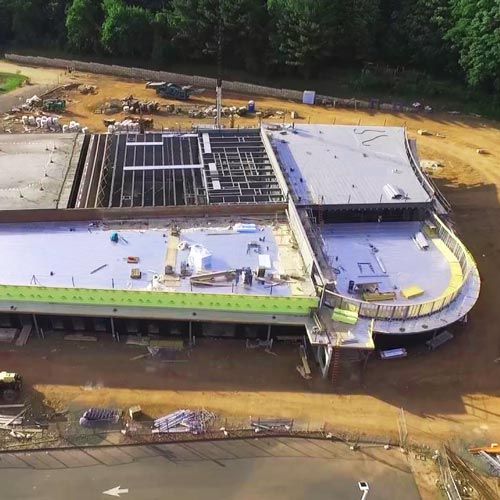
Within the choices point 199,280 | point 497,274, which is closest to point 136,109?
point 199,280

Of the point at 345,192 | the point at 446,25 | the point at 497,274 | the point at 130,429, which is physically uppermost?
the point at 446,25

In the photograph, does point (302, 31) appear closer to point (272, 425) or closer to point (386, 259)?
point (386, 259)

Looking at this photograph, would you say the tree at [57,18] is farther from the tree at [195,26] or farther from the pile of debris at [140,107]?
the pile of debris at [140,107]

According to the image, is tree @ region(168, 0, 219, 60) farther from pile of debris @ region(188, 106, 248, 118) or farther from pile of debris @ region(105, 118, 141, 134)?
pile of debris @ region(105, 118, 141, 134)

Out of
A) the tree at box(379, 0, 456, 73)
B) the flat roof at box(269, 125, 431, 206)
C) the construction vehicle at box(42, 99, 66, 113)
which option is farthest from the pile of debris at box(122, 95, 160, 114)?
the tree at box(379, 0, 456, 73)

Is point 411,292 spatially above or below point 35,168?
below

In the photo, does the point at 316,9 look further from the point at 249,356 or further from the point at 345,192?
the point at 249,356

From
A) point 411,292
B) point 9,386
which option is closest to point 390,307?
point 411,292
